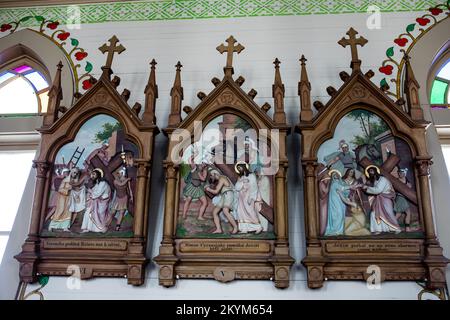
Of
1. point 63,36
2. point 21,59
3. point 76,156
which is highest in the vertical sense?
point 63,36

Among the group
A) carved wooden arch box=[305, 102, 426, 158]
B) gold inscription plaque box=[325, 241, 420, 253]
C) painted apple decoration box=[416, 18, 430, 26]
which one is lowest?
gold inscription plaque box=[325, 241, 420, 253]

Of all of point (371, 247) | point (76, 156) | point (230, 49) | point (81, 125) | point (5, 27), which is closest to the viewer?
point (371, 247)

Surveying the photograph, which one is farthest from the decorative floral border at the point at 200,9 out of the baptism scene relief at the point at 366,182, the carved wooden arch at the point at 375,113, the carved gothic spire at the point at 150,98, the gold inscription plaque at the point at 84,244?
the gold inscription plaque at the point at 84,244

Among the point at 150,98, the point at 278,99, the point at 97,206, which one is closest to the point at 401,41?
the point at 278,99

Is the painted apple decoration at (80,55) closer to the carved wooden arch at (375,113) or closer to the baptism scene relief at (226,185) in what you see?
the baptism scene relief at (226,185)

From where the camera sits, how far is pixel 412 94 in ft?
14.2

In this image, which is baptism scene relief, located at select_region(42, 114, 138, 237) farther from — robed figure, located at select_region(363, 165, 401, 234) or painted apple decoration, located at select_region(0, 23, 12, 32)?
robed figure, located at select_region(363, 165, 401, 234)

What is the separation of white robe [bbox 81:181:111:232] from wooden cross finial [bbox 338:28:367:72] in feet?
8.09

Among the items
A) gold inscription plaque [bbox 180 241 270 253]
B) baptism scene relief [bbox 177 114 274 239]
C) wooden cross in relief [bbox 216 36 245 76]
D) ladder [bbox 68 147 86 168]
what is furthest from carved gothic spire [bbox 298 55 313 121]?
ladder [bbox 68 147 86 168]

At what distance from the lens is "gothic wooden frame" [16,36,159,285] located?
3.99 m

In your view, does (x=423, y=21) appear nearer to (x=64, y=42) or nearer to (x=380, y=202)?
(x=380, y=202)

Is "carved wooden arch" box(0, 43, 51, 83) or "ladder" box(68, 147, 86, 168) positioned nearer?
"ladder" box(68, 147, 86, 168)

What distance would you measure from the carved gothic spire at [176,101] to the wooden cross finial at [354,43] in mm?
1583

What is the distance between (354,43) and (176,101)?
1.76 metres
